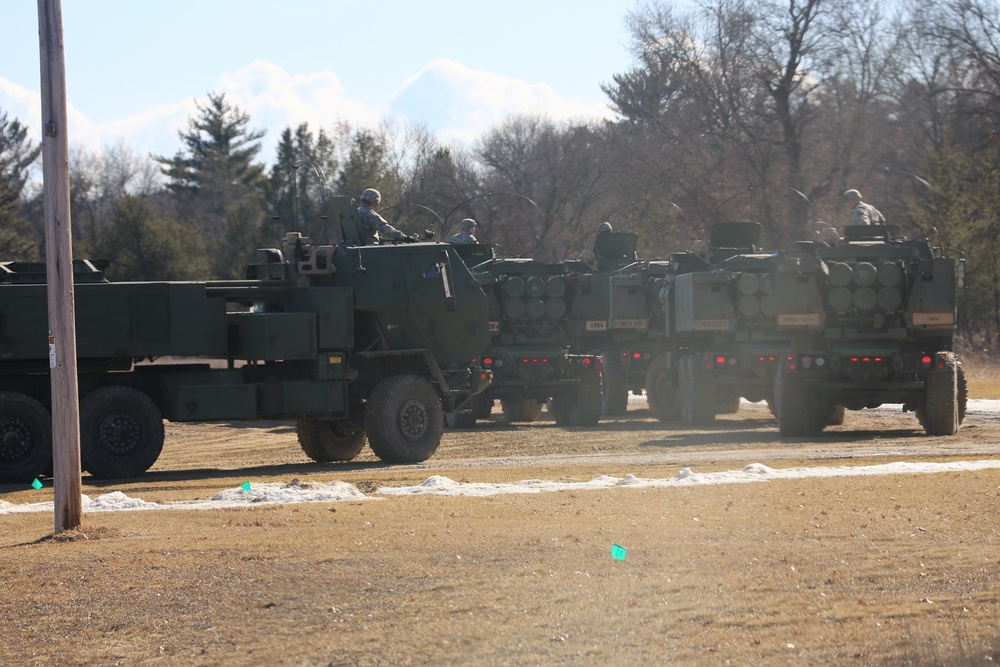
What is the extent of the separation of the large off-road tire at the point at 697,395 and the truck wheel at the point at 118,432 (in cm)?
1046

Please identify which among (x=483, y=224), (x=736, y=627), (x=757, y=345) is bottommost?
(x=736, y=627)

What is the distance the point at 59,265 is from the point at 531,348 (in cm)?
1522

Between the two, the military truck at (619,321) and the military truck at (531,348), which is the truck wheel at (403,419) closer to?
the military truck at (531,348)

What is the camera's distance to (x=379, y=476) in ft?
54.7

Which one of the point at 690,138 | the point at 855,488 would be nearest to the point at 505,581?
the point at 855,488

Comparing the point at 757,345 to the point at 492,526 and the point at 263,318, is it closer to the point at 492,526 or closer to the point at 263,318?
the point at 263,318

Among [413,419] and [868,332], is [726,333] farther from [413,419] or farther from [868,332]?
[413,419]

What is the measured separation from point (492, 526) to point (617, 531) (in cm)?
111

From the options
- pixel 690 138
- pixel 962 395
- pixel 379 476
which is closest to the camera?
pixel 379 476

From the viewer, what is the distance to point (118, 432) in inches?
678

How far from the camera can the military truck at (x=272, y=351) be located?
17.1 m

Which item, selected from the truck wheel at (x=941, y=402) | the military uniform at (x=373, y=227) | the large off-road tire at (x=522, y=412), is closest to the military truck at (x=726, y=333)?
the truck wheel at (x=941, y=402)

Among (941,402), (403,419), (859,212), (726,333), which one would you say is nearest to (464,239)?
(726,333)

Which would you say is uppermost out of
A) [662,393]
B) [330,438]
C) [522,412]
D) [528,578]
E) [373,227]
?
[373,227]
